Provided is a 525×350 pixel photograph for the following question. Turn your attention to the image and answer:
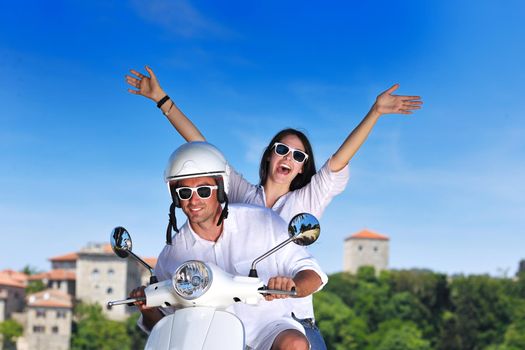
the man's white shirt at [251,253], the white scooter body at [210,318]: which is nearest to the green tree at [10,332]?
the man's white shirt at [251,253]

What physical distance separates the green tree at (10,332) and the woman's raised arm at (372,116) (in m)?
73.4

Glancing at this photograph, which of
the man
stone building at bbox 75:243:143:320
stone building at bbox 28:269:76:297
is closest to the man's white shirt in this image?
the man

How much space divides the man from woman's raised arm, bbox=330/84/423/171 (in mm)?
1414

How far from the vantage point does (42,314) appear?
7388 centimetres

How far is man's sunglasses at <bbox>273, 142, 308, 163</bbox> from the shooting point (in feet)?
15.8

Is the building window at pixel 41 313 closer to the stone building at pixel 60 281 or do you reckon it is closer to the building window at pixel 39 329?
the building window at pixel 39 329

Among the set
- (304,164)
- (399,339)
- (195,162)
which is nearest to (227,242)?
(195,162)

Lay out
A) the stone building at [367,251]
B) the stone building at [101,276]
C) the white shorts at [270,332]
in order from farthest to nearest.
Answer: the stone building at [367,251] → the stone building at [101,276] → the white shorts at [270,332]

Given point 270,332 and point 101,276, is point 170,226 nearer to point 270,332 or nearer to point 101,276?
point 270,332

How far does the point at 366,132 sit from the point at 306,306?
4.25ft

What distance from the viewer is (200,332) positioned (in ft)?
10.1

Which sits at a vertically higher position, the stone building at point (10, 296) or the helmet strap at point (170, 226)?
the stone building at point (10, 296)

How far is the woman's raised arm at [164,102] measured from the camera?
5.02 m

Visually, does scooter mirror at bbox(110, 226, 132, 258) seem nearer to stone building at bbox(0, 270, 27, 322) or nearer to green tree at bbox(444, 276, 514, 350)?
green tree at bbox(444, 276, 514, 350)
